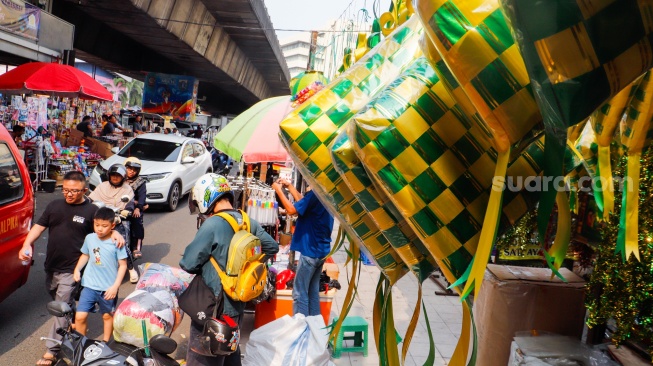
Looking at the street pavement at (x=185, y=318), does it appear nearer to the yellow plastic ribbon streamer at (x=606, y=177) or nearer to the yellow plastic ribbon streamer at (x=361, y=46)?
the yellow plastic ribbon streamer at (x=361, y=46)

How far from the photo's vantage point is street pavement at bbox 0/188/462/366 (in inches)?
189

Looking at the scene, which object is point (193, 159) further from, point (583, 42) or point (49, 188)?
point (583, 42)

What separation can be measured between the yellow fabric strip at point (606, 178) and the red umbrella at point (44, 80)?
11248 millimetres

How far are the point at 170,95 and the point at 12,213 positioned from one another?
20.2 meters

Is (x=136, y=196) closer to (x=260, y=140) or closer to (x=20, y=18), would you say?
(x=260, y=140)

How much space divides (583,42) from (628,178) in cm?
53

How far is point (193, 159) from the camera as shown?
42.7ft

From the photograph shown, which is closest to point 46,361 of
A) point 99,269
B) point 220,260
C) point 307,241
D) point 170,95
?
point 99,269

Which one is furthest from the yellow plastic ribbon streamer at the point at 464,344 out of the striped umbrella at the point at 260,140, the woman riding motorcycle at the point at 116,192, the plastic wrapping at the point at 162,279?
the woman riding motorcycle at the point at 116,192

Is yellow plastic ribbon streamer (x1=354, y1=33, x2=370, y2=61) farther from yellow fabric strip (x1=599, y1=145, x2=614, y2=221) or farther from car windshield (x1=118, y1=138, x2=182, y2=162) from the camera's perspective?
car windshield (x1=118, y1=138, x2=182, y2=162)

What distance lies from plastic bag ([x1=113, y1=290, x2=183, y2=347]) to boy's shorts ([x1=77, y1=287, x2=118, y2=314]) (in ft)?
2.80

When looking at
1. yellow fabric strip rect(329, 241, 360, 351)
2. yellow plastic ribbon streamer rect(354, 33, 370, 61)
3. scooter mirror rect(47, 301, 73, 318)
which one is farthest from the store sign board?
yellow fabric strip rect(329, 241, 360, 351)

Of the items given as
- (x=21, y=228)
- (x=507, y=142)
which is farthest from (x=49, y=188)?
(x=507, y=142)

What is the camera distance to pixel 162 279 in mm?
4246
